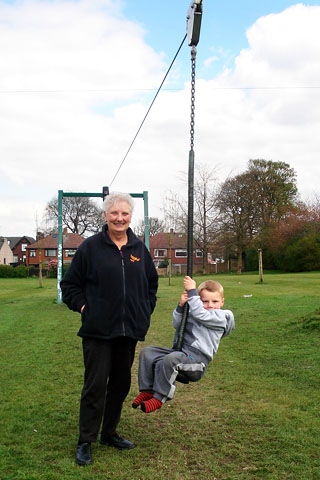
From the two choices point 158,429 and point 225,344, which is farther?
point 225,344

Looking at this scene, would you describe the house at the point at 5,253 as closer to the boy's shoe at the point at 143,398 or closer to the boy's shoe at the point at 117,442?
the boy's shoe at the point at 117,442

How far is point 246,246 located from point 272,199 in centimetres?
738

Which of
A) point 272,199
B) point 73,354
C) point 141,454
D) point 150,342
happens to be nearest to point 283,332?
point 150,342

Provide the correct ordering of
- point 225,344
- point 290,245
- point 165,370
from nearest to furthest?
1. point 165,370
2. point 225,344
3. point 290,245

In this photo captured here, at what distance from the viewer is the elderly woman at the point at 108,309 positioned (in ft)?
13.2

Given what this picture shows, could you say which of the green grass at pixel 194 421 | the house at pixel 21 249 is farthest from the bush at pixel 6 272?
A: the green grass at pixel 194 421

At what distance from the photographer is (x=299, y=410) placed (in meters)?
5.14

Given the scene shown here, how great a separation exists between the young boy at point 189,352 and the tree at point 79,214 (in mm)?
64507

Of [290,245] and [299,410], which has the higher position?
[290,245]

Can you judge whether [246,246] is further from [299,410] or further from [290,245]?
[299,410]

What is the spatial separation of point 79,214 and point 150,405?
2603 inches

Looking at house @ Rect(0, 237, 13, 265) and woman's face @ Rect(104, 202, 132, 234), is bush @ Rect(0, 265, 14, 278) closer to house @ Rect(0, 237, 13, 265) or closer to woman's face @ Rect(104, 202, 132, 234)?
house @ Rect(0, 237, 13, 265)

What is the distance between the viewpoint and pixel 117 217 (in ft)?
13.7

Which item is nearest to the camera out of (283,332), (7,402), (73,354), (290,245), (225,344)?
(7,402)
